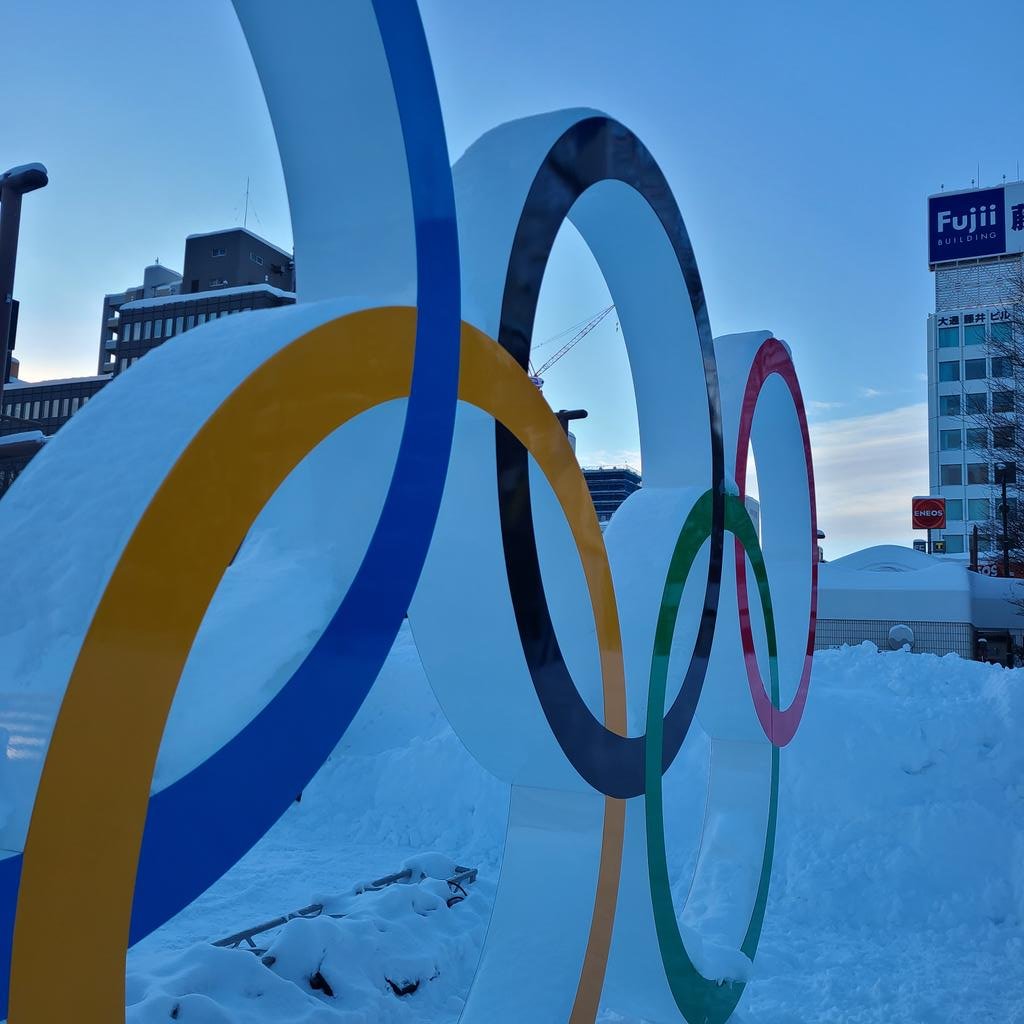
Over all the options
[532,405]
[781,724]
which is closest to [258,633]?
[532,405]

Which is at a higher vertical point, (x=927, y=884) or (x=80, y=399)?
(x=80, y=399)

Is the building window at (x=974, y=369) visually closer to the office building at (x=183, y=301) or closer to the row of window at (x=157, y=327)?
the office building at (x=183, y=301)

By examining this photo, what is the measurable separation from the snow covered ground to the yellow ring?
2.40m

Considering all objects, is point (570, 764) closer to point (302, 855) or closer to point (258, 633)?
point (258, 633)

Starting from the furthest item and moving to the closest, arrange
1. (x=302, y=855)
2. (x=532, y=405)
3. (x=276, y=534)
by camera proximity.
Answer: (x=302, y=855), (x=532, y=405), (x=276, y=534)

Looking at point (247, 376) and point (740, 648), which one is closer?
point (247, 376)

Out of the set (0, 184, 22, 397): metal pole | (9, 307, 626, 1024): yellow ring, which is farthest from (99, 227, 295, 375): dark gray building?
(9, 307, 626, 1024): yellow ring

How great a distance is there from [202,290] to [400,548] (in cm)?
5950

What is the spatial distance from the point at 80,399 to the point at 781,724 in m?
50.7

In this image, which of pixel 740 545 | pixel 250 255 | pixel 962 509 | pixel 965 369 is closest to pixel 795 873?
pixel 740 545

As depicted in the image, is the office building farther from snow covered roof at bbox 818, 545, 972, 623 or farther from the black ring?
the black ring

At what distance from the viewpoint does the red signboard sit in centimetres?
4019

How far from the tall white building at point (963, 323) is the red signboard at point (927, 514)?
7040 millimetres

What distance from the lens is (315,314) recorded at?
6.89 feet
